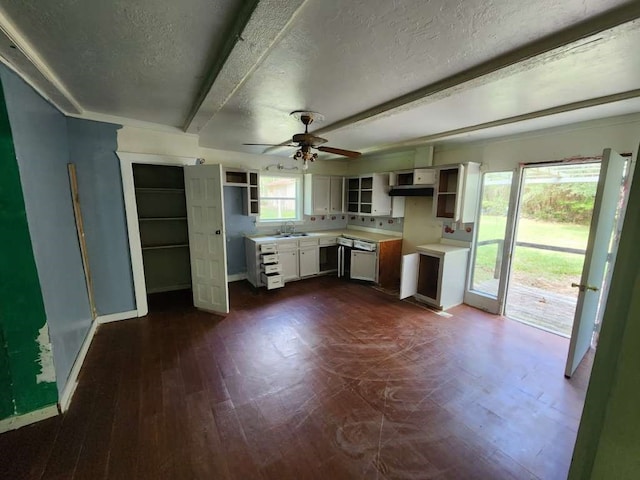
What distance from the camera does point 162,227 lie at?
4.17 m

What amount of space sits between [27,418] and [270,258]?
9.47 ft

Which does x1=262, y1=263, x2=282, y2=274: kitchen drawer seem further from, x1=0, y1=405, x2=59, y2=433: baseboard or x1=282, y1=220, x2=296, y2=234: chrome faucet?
x1=0, y1=405, x2=59, y2=433: baseboard

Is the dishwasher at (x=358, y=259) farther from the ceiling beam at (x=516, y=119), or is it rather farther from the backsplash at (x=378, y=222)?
the ceiling beam at (x=516, y=119)

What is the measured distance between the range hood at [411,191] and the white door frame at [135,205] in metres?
3.11

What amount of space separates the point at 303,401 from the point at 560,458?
1633 millimetres

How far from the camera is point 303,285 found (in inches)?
181

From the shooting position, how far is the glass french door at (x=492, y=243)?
338 cm

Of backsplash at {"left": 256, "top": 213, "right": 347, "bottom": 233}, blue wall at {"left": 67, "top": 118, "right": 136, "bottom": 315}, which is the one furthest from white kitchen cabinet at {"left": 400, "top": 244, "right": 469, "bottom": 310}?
blue wall at {"left": 67, "top": 118, "right": 136, "bottom": 315}

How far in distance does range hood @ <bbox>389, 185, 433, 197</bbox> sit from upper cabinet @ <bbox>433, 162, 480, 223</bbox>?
0.61 feet

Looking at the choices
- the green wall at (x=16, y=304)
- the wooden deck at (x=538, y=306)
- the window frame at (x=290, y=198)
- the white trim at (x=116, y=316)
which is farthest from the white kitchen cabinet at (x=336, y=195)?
the green wall at (x=16, y=304)

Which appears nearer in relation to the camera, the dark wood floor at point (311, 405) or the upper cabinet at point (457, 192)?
the dark wood floor at point (311, 405)

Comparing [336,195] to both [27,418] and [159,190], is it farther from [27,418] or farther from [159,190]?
[27,418]

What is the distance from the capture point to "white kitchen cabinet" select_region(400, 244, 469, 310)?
3.54 m

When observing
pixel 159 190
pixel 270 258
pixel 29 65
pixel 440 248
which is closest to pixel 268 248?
pixel 270 258
